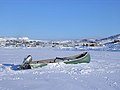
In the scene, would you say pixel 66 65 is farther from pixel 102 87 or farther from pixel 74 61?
pixel 102 87

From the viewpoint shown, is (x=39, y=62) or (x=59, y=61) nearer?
(x=39, y=62)

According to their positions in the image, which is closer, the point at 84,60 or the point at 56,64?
the point at 56,64

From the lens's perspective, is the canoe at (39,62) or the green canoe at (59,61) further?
the green canoe at (59,61)

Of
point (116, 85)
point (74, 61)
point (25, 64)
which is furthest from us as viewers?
point (74, 61)

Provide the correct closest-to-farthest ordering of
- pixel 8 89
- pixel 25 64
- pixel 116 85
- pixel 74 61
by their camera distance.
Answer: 1. pixel 8 89
2. pixel 116 85
3. pixel 25 64
4. pixel 74 61

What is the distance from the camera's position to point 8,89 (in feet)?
42.4

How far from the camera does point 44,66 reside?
923 inches

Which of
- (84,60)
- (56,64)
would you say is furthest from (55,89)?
(84,60)

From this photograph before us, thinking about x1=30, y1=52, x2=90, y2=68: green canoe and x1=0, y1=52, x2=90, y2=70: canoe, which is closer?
x1=0, y1=52, x2=90, y2=70: canoe

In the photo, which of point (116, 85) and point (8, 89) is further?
point (116, 85)

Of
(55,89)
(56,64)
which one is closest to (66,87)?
(55,89)

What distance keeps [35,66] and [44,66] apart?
1258 mm

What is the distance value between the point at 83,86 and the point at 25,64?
9.01 m

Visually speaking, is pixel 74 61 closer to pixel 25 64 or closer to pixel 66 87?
pixel 25 64
